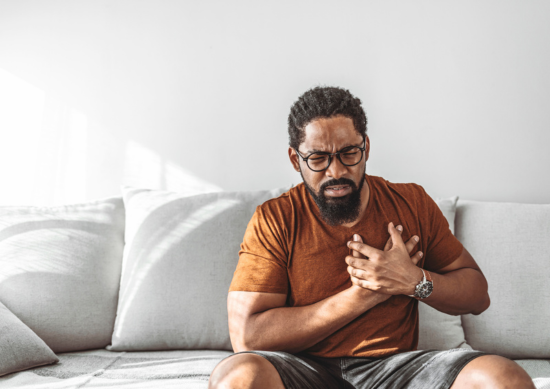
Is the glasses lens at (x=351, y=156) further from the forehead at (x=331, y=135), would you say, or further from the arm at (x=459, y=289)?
the arm at (x=459, y=289)

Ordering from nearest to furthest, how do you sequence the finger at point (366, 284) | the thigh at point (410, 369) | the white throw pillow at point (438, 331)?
1. the thigh at point (410, 369)
2. the finger at point (366, 284)
3. the white throw pillow at point (438, 331)

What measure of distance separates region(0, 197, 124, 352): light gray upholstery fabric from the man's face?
3.27 ft

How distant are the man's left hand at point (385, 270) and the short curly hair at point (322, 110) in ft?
1.21

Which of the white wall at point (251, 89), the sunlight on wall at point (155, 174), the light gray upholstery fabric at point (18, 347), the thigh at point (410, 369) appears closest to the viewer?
the thigh at point (410, 369)

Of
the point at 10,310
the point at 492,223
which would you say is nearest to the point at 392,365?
the point at 492,223

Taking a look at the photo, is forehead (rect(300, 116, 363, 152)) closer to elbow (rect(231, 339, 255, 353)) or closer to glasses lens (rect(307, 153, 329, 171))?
glasses lens (rect(307, 153, 329, 171))

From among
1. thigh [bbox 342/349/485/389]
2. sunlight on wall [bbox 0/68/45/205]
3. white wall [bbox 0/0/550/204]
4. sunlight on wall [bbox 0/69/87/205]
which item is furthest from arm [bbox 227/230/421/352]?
sunlight on wall [bbox 0/68/45/205]

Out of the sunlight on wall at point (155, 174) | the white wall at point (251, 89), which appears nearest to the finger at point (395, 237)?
the white wall at point (251, 89)

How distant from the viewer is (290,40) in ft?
7.26

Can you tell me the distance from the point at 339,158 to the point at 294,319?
0.48 m

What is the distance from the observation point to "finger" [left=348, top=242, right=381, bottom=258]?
49.2 inches

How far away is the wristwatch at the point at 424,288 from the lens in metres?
1.25

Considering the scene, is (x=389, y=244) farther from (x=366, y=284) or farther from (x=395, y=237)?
(x=366, y=284)

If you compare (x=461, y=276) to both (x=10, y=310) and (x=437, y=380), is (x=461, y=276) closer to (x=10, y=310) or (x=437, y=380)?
(x=437, y=380)
